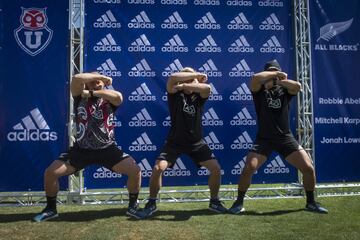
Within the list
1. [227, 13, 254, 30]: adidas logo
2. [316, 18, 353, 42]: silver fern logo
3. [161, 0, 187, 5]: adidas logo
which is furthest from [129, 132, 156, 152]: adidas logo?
[316, 18, 353, 42]: silver fern logo

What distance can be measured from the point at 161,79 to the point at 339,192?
12.4 feet

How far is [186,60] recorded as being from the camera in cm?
668

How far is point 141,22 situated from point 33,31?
1.75m

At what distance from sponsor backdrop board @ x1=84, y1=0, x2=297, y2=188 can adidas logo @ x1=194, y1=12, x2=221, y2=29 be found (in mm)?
17

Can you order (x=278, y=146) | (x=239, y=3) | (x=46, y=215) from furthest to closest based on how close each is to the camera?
(x=239, y=3) < (x=278, y=146) < (x=46, y=215)

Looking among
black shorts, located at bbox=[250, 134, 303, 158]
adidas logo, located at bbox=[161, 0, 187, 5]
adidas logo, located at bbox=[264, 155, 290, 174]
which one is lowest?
adidas logo, located at bbox=[264, 155, 290, 174]

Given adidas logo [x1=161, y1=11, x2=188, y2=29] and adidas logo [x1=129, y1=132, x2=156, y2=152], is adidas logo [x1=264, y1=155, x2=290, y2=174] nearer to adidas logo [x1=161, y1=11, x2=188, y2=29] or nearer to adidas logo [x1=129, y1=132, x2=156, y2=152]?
adidas logo [x1=129, y1=132, x2=156, y2=152]

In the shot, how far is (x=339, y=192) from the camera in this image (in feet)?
23.3

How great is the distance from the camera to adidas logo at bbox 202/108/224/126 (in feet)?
22.0

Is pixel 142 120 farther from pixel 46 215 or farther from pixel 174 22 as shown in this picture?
pixel 46 215

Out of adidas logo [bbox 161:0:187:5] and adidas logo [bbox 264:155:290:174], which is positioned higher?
adidas logo [bbox 161:0:187:5]

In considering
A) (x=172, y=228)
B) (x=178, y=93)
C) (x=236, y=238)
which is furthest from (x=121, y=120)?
(x=236, y=238)

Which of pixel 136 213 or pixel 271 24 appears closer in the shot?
pixel 136 213

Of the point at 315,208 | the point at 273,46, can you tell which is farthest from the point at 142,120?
the point at 315,208
